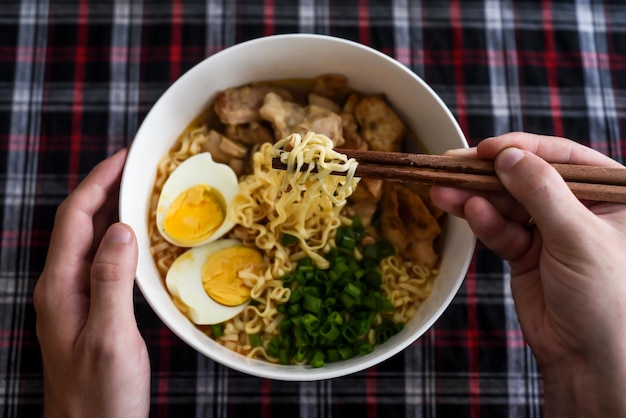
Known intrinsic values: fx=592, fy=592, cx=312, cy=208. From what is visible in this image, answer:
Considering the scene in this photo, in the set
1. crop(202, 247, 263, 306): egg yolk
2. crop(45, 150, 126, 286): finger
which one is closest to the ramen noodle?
crop(202, 247, 263, 306): egg yolk

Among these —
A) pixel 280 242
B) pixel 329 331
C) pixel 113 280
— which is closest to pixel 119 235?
pixel 113 280

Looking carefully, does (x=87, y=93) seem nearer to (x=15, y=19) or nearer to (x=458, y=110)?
(x=15, y=19)

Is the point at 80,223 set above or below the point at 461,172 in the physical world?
below

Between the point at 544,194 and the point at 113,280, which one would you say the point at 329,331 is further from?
the point at 544,194

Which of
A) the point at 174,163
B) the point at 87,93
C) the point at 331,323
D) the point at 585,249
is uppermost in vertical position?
the point at 87,93

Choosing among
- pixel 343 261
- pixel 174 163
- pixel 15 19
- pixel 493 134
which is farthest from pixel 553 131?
pixel 15 19

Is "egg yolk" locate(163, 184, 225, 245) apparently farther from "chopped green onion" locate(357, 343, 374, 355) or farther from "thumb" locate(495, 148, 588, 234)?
"thumb" locate(495, 148, 588, 234)
